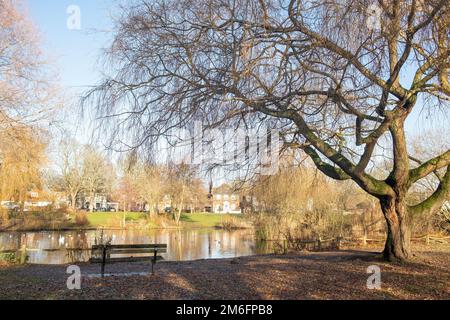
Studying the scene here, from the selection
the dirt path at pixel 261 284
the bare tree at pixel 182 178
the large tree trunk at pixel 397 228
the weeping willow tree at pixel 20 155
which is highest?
the weeping willow tree at pixel 20 155

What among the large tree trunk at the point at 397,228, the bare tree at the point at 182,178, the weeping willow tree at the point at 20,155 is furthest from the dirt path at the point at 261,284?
the weeping willow tree at the point at 20,155

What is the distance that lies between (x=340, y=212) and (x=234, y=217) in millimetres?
14411

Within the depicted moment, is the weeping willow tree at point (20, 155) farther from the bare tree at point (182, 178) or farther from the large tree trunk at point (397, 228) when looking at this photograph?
the large tree trunk at point (397, 228)

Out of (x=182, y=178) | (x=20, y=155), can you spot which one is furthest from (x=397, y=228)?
(x=20, y=155)

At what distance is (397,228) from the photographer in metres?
10.2

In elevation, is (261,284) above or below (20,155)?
below

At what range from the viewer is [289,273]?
9047 millimetres

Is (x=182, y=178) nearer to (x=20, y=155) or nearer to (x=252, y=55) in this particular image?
(x=252, y=55)

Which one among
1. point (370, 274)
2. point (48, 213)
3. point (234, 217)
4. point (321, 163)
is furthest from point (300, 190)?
point (48, 213)

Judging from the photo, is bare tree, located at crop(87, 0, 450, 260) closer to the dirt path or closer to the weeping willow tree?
the dirt path

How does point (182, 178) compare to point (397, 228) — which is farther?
point (397, 228)

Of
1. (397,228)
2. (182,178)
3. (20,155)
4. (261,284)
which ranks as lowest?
(261,284)

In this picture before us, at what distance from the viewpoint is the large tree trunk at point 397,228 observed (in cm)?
1011
